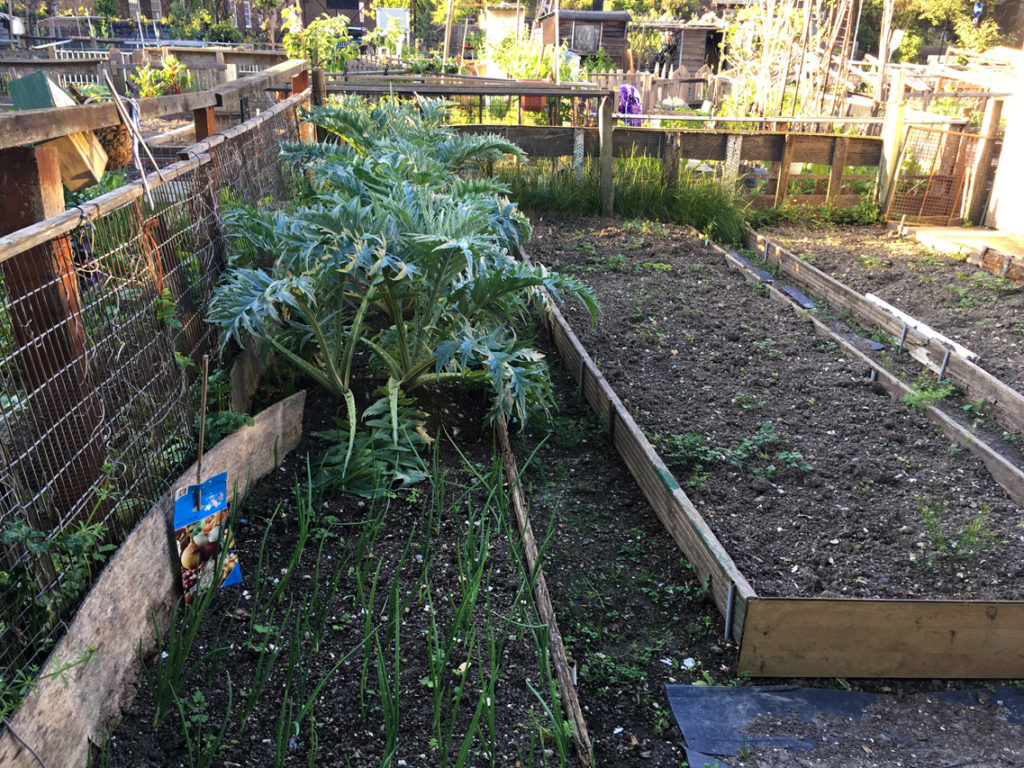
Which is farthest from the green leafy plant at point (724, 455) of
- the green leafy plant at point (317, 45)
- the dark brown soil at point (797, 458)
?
the green leafy plant at point (317, 45)

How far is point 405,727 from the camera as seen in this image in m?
2.19

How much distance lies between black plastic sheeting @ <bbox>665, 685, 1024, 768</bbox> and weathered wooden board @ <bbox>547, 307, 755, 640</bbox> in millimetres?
250

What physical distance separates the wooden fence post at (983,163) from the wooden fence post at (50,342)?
31.8 ft

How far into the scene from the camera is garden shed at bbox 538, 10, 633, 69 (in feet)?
115

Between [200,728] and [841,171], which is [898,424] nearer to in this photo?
[200,728]

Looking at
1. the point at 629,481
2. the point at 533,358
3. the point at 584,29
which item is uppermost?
the point at 584,29

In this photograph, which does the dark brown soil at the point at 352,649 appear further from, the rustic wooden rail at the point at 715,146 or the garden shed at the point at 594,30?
the garden shed at the point at 594,30

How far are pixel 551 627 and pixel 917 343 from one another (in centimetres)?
413

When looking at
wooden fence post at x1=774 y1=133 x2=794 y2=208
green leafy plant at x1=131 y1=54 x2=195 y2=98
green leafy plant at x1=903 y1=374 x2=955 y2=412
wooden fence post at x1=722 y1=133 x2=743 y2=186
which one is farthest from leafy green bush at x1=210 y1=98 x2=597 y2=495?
green leafy plant at x1=131 y1=54 x2=195 y2=98

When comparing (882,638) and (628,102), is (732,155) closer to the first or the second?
(628,102)

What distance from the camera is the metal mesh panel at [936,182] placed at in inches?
360

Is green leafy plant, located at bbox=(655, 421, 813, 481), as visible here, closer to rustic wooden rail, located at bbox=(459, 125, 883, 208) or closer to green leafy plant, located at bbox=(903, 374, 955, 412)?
green leafy plant, located at bbox=(903, 374, 955, 412)

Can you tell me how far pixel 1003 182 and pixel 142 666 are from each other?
9.84 metres

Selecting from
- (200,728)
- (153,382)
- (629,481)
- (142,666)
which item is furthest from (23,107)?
(629,481)
